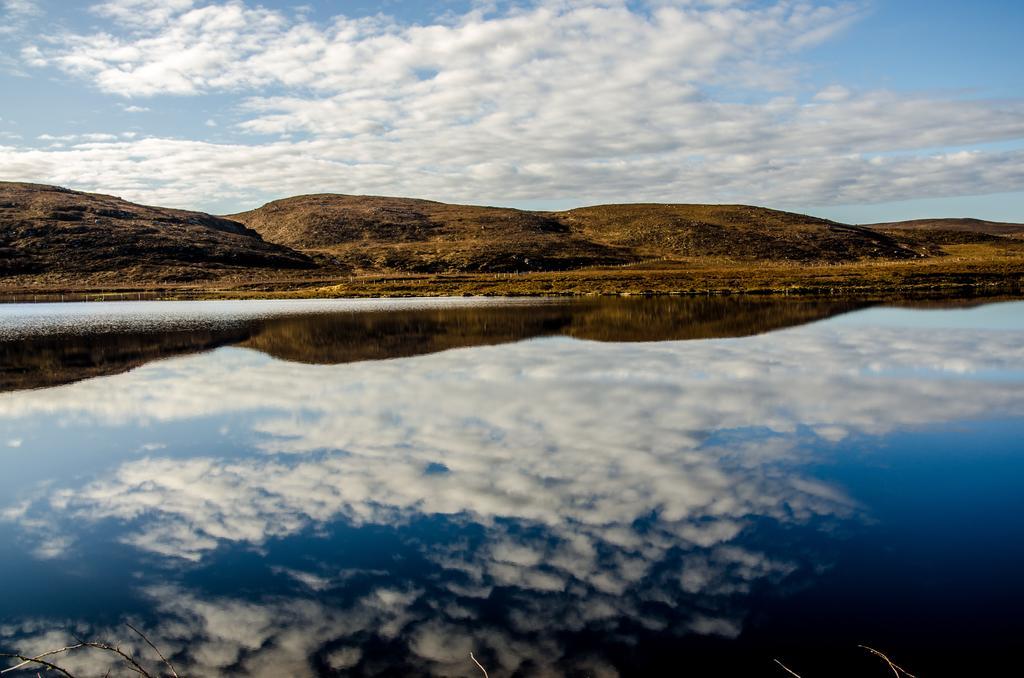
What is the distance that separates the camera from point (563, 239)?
15850 cm

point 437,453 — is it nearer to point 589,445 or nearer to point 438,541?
point 589,445

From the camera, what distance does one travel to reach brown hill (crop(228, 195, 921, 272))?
454ft

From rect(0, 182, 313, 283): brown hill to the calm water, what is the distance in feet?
351

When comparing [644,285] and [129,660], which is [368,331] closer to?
[129,660]

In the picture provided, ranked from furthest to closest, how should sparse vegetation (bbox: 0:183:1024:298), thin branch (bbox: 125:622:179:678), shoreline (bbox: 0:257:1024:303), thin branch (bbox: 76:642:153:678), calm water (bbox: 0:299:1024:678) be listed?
sparse vegetation (bbox: 0:183:1024:298) → shoreline (bbox: 0:257:1024:303) → calm water (bbox: 0:299:1024:678) → thin branch (bbox: 125:622:179:678) → thin branch (bbox: 76:642:153:678)

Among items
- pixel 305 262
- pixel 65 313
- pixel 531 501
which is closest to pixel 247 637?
pixel 531 501

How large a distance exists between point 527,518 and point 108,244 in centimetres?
14169

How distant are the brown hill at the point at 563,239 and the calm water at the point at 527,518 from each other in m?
109

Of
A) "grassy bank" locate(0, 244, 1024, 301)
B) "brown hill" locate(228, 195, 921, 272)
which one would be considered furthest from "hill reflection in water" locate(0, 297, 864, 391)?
"brown hill" locate(228, 195, 921, 272)

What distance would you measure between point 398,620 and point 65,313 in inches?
2424

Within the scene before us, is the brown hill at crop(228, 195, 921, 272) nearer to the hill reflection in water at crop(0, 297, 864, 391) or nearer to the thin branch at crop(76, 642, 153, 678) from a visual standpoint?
the hill reflection in water at crop(0, 297, 864, 391)

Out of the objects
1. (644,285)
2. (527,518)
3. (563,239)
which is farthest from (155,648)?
(563,239)

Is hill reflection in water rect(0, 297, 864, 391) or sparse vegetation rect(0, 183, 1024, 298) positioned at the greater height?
sparse vegetation rect(0, 183, 1024, 298)

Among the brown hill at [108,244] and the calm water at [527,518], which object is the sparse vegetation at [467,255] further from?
the calm water at [527,518]
